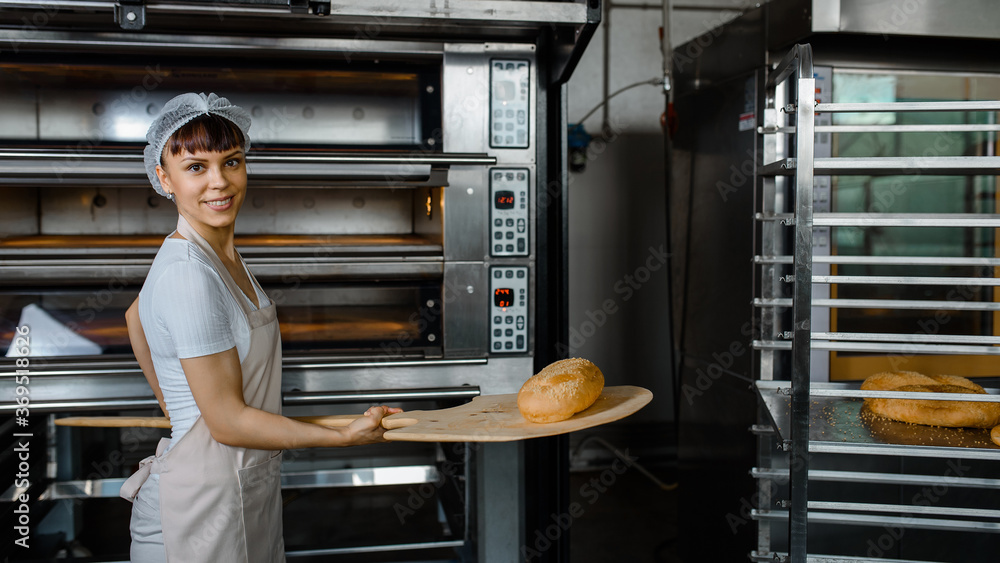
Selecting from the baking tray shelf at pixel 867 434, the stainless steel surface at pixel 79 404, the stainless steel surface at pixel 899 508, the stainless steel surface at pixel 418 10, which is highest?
the stainless steel surface at pixel 418 10

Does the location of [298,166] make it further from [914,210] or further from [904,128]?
[914,210]

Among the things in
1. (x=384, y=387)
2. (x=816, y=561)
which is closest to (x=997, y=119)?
(x=816, y=561)

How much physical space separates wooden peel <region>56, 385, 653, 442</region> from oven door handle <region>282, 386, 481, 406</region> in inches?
15.1

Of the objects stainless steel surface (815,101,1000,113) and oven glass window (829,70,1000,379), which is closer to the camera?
stainless steel surface (815,101,1000,113)

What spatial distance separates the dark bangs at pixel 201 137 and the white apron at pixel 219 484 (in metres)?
0.14

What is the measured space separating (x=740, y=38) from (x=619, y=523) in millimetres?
2124

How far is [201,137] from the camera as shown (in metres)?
1.33

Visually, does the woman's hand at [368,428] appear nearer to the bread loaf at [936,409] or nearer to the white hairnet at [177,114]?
the white hairnet at [177,114]

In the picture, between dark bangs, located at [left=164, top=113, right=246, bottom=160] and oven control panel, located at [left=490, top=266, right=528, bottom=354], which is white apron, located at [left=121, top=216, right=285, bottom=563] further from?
oven control panel, located at [left=490, top=266, right=528, bottom=354]

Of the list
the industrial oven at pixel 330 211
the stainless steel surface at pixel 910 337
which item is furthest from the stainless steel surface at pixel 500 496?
the stainless steel surface at pixel 910 337

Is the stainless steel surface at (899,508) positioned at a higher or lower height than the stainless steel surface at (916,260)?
lower

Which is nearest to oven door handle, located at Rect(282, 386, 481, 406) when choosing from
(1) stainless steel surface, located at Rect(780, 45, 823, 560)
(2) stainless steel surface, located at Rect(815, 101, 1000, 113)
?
(1) stainless steel surface, located at Rect(780, 45, 823, 560)

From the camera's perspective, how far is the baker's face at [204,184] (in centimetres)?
133

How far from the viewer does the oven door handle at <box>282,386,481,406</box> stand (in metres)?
1.91
